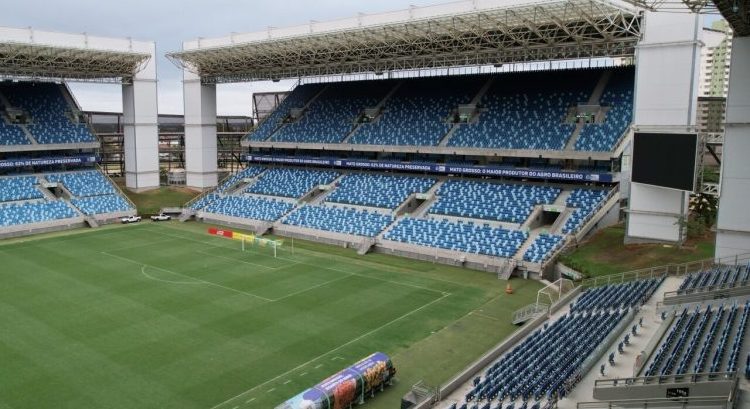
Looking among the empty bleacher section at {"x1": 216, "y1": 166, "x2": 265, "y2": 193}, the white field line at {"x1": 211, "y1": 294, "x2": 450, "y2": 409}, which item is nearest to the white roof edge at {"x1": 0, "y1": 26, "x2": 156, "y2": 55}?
the empty bleacher section at {"x1": 216, "y1": 166, "x2": 265, "y2": 193}

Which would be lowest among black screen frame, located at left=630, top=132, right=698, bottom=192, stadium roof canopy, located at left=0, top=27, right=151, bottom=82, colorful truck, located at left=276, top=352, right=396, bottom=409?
colorful truck, located at left=276, top=352, right=396, bottom=409

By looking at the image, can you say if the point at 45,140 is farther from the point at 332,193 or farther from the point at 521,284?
the point at 521,284

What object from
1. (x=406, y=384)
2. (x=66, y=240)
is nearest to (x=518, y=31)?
(x=406, y=384)

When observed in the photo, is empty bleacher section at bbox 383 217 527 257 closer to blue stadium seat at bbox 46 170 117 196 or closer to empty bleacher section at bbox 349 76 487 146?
empty bleacher section at bbox 349 76 487 146

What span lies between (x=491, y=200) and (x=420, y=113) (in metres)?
14.3

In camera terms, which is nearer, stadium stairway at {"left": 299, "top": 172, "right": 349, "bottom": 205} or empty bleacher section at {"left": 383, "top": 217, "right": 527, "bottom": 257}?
empty bleacher section at {"left": 383, "top": 217, "right": 527, "bottom": 257}

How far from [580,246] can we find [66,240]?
37.0 metres

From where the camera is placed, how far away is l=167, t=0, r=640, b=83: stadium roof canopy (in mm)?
36438

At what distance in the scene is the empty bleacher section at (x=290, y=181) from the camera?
54594 millimetres

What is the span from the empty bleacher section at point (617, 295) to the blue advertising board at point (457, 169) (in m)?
15.8

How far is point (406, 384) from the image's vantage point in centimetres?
2039

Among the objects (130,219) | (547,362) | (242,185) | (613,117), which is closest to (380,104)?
(242,185)

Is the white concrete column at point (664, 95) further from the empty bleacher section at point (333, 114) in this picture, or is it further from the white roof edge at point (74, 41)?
the white roof edge at point (74, 41)

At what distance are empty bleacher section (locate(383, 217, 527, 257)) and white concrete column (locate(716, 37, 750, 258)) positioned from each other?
39.6 feet
